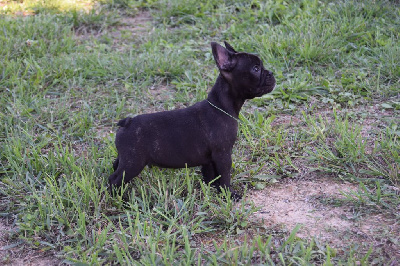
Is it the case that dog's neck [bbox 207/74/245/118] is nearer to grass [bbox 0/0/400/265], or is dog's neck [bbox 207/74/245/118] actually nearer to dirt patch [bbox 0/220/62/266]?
grass [bbox 0/0/400/265]

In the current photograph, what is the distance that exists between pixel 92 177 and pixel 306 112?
2.51 m

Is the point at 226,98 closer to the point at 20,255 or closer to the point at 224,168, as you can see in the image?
the point at 224,168

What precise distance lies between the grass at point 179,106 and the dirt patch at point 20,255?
0.15ft

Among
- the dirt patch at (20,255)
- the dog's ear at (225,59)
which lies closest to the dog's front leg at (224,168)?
the dog's ear at (225,59)

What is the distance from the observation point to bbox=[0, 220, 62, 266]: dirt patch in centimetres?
349

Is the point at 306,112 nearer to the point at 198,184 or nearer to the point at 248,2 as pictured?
the point at 198,184

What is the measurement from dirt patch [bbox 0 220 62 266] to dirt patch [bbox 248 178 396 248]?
1557 mm

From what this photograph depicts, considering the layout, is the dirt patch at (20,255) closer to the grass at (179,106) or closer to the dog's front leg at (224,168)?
the grass at (179,106)

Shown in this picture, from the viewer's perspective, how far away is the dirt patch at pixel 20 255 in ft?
11.5

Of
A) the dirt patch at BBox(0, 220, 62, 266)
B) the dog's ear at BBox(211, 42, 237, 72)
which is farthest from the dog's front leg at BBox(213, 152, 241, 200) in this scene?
the dirt patch at BBox(0, 220, 62, 266)

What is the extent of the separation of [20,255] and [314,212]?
222cm

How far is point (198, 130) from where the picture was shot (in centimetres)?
387

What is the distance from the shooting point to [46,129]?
16.9ft

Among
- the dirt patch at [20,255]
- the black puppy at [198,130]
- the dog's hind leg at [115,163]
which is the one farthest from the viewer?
the dog's hind leg at [115,163]
